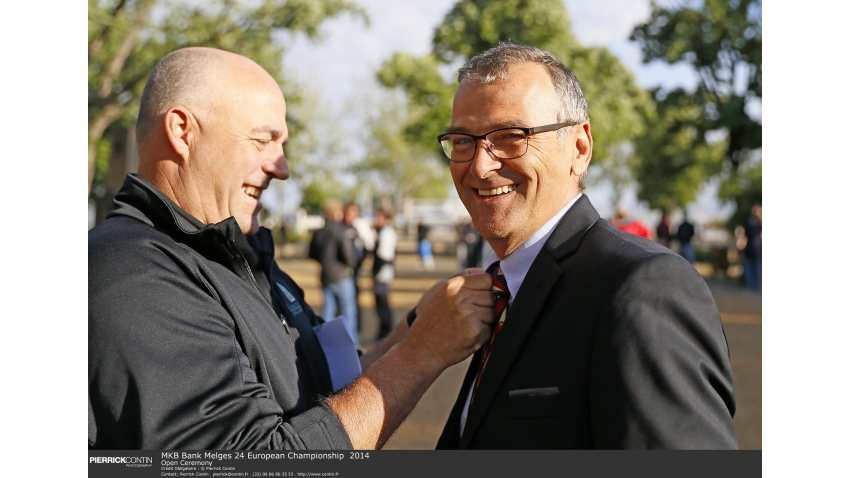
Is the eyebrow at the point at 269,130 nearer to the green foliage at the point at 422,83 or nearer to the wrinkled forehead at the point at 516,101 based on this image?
the wrinkled forehead at the point at 516,101

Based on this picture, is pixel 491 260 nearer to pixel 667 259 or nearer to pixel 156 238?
pixel 667 259

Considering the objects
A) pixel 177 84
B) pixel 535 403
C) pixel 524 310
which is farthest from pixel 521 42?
pixel 535 403

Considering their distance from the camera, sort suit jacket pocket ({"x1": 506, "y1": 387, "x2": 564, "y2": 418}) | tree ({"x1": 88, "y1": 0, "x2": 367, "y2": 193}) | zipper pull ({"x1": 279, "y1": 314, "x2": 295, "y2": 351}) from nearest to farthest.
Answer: suit jacket pocket ({"x1": 506, "y1": 387, "x2": 564, "y2": 418}), zipper pull ({"x1": 279, "y1": 314, "x2": 295, "y2": 351}), tree ({"x1": 88, "y1": 0, "x2": 367, "y2": 193})

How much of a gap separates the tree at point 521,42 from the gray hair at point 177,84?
9433 mm

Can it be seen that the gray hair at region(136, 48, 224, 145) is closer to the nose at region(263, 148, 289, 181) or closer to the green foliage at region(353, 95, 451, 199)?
the nose at region(263, 148, 289, 181)

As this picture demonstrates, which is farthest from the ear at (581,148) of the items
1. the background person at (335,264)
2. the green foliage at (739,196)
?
the green foliage at (739,196)

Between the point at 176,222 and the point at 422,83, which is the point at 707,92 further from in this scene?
the point at 176,222

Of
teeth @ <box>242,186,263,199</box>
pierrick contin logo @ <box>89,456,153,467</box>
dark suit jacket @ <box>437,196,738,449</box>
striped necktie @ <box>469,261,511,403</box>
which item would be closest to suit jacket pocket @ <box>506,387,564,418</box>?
dark suit jacket @ <box>437,196,738,449</box>

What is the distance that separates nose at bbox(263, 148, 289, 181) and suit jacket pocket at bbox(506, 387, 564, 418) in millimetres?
1281

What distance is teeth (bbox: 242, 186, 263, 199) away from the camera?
264 cm

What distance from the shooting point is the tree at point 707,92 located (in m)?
10.5

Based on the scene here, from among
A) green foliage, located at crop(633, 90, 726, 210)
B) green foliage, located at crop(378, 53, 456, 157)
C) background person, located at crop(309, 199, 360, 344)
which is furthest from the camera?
green foliage, located at crop(633, 90, 726, 210)

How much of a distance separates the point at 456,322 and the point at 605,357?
0.54 m
